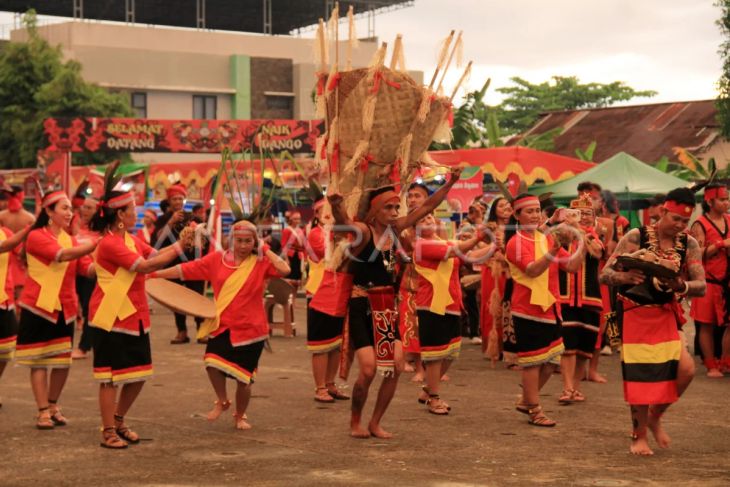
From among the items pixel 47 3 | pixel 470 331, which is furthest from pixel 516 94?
pixel 470 331

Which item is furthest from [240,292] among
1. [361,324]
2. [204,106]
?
[204,106]

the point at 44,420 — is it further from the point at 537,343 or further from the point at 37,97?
the point at 37,97

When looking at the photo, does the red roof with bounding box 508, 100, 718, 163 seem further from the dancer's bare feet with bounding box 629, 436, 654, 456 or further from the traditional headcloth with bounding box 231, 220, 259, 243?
the dancer's bare feet with bounding box 629, 436, 654, 456

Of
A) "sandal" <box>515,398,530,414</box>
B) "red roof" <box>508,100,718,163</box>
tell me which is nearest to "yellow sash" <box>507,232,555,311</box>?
"sandal" <box>515,398,530,414</box>

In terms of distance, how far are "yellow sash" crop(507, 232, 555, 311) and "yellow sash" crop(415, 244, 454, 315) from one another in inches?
43.5

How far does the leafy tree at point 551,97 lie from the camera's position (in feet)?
216

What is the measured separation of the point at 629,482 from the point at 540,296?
2656 mm

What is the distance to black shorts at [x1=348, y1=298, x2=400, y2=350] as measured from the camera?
8.71 meters

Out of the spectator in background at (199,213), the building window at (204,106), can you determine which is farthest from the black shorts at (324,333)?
the building window at (204,106)

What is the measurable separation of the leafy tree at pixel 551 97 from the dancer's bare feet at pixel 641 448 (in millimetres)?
57314

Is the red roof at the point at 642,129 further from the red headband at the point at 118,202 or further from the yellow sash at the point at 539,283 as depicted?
the red headband at the point at 118,202

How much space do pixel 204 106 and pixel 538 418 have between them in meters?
53.2

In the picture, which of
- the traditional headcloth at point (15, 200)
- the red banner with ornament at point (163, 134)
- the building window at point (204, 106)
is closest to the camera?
the traditional headcloth at point (15, 200)

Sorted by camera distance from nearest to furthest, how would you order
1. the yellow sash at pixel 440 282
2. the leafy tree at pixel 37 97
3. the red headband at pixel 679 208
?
1. the red headband at pixel 679 208
2. the yellow sash at pixel 440 282
3. the leafy tree at pixel 37 97
